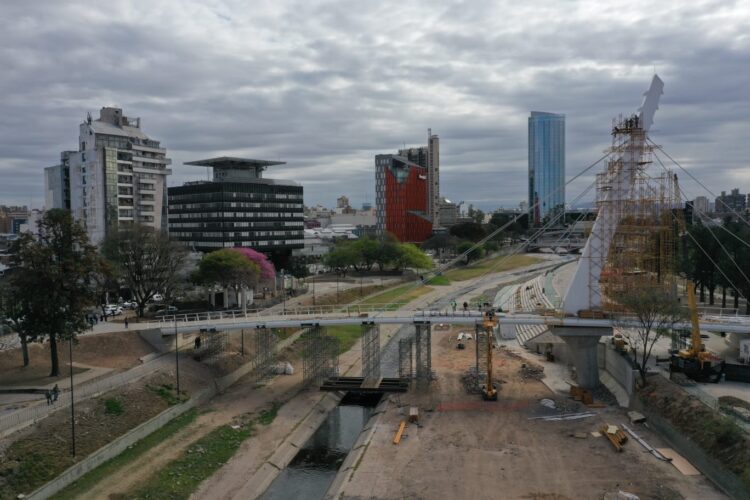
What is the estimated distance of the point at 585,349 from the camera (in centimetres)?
5022

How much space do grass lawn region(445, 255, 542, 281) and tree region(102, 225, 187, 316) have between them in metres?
66.7

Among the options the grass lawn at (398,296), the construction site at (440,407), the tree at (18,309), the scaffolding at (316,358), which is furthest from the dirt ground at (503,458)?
the grass lawn at (398,296)

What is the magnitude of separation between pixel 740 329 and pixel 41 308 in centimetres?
4933

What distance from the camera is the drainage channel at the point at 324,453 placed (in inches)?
1396

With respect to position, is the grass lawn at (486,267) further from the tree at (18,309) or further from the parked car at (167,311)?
the tree at (18,309)

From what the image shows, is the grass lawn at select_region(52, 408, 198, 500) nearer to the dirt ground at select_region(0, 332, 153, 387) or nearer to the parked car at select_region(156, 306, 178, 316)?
the dirt ground at select_region(0, 332, 153, 387)

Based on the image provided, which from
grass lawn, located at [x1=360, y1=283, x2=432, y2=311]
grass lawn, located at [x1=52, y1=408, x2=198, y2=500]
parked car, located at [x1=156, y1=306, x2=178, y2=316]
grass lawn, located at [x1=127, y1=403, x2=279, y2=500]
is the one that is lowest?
grass lawn, located at [x1=127, y1=403, x2=279, y2=500]

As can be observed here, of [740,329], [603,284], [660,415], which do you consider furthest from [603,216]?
[660,415]

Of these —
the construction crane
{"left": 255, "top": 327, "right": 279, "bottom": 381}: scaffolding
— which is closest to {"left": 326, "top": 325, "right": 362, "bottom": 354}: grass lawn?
{"left": 255, "top": 327, "right": 279, "bottom": 381}: scaffolding

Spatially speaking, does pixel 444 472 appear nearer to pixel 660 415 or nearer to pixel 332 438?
pixel 332 438

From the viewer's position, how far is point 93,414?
37750mm

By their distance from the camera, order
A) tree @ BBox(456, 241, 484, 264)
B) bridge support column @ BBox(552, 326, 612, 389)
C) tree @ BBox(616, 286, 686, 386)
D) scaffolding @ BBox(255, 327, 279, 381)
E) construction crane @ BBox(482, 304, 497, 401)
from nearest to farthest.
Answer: tree @ BBox(616, 286, 686, 386) → construction crane @ BBox(482, 304, 497, 401) → bridge support column @ BBox(552, 326, 612, 389) → scaffolding @ BBox(255, 327, 279, 381) → tree @ BBox(456, 241, 484, 264)

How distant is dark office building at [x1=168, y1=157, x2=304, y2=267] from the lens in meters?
116

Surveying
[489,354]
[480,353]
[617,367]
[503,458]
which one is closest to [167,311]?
[480,353]
